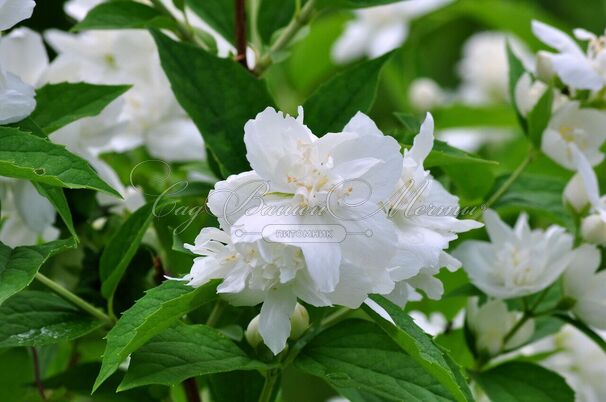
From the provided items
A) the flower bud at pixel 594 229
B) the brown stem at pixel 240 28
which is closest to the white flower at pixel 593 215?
the flower bud at pixel 594 229

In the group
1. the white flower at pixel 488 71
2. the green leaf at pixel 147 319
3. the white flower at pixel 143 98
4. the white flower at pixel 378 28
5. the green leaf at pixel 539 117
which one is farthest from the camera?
the white flower at pixel 488 71

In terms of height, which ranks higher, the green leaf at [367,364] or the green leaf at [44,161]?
the green leaf at [44,161]

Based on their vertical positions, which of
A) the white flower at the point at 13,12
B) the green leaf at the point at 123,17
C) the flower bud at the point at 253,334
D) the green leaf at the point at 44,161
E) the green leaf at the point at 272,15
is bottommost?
the flower bud at the point at 253,334

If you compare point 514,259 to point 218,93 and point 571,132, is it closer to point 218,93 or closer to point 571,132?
point 571,132

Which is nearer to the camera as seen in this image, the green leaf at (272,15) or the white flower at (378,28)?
the green leaf at (272,15)

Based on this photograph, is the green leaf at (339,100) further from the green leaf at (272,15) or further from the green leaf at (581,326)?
the green leaf at (581,326)

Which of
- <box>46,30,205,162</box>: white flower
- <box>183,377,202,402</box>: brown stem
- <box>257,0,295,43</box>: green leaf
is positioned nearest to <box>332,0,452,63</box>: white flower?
<box>46,30,205,162</box>: white flower
